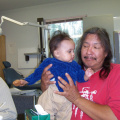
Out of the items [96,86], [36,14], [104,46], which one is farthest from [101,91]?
[36,14]

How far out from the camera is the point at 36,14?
15.8ft

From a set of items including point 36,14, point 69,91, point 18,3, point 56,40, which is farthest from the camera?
point 36,14

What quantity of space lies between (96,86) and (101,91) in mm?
55

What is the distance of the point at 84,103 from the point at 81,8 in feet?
12.6

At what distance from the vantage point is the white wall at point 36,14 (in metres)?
4.25

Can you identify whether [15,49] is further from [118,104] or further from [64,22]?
[118,104]

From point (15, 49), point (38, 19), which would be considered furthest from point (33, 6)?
point (15, 49)

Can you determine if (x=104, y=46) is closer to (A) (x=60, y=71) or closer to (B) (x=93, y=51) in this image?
(B) (x=93, y=51)

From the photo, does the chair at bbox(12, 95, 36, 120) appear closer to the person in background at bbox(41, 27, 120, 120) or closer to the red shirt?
the person in background at bbox(41, 27, 120, 120)

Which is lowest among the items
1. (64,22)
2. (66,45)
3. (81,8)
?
(66,45)

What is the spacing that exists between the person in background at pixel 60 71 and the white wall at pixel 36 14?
3.43 metres

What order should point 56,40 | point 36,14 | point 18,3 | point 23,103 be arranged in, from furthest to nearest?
point 36,14 < point 18,3 < point 23,103 < point 56,40

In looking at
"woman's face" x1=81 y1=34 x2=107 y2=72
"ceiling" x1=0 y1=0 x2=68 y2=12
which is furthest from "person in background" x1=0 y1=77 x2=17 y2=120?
"ceiling" x1=0 y1=0 x2=68 y2=12

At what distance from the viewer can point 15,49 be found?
5.14m
